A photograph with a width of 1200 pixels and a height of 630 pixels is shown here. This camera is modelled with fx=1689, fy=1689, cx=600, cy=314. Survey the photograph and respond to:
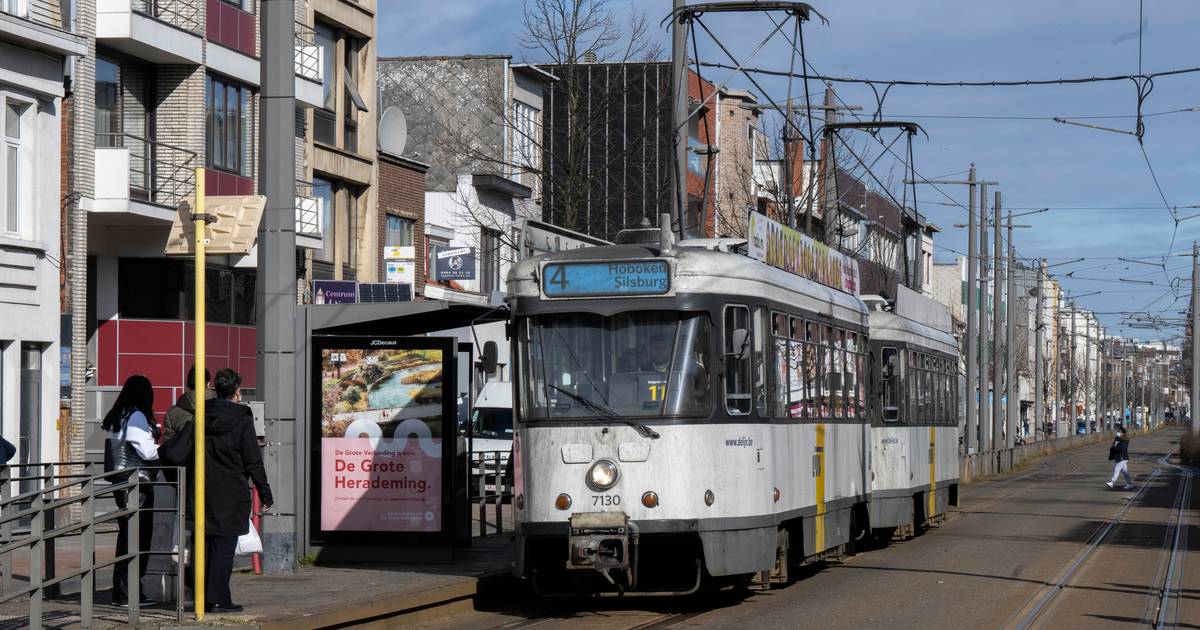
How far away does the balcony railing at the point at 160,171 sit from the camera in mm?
28047

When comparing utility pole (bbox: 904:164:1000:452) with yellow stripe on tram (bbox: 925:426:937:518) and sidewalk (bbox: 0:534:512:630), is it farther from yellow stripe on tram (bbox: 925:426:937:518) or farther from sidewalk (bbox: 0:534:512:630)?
sidewalk (bbox: 0:534:512:630)

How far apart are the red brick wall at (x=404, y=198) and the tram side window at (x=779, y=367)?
23.1 m

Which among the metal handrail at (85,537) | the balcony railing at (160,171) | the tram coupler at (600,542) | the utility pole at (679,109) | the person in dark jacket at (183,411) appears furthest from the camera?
the balcony railing at (160,171)

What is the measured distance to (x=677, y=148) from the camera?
22.7 metres

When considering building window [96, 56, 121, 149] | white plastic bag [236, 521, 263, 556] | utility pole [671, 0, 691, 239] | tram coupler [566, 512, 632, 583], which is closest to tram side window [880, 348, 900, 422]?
utility pole [671, 0, 691, 239]

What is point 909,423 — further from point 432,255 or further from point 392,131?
point 432,255

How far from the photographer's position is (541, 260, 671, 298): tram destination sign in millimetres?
14531

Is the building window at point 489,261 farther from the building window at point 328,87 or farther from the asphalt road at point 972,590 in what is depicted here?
the asphalt road at point 972,590

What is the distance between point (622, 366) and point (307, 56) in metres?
20.2

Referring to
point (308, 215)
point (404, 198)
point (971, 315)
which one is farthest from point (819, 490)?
point (971, 315)

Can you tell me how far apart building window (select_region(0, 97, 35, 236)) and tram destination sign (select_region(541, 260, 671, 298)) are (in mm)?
11363

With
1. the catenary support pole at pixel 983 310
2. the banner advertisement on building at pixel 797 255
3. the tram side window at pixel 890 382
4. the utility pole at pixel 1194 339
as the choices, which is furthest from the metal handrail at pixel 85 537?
the utility pole at pixel 1194 339

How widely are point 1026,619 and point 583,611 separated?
378 cm

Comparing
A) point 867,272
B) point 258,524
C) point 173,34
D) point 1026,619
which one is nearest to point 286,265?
point 258,524
